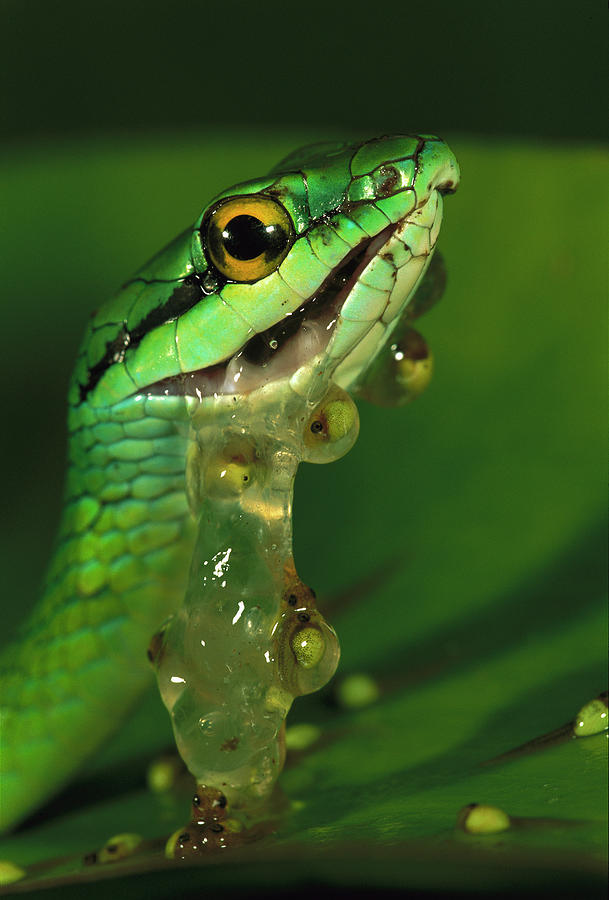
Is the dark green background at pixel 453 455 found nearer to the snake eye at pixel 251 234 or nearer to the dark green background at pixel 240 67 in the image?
the dark green background at pixel 240 67

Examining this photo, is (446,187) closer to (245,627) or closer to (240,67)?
(245,627)

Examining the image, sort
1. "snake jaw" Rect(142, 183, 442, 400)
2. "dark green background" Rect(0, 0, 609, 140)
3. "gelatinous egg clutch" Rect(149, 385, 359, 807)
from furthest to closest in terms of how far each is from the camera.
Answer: "dark green background" Rect(0, 0, 609, 140) → "snake jaw" Rect(142, 183, 442, 400) → "gelatinous egg clutch" Rect(149, 385, 359, 807)

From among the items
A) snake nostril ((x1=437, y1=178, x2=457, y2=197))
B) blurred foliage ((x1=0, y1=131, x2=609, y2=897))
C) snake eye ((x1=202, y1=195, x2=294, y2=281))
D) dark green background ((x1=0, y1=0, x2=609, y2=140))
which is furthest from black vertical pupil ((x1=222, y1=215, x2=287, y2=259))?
dark green background ((x1=0, y1=0, x2=609, y2=140))

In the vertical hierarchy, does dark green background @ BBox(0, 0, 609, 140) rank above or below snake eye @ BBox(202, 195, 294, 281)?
above

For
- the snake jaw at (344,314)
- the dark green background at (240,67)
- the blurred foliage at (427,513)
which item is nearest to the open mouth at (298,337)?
the snake jaw at (344,314)

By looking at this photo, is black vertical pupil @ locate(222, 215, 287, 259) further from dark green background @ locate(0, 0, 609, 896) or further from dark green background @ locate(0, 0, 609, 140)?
dark green background @ locate(0, 0, 609, 140)

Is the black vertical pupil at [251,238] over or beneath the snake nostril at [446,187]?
beneath
